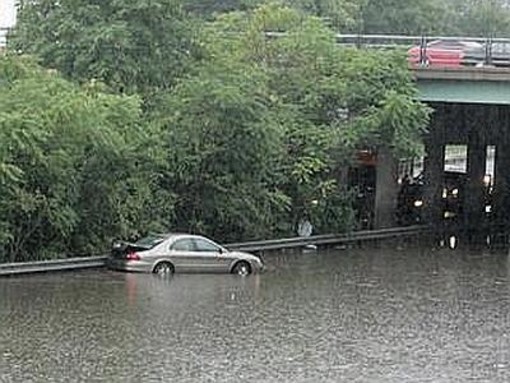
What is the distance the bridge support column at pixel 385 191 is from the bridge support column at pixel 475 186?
7.36 metres

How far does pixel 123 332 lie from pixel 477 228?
129 feet

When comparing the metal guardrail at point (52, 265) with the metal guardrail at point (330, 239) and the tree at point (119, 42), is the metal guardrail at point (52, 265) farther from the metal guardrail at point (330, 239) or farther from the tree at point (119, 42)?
the tree at point (119, 42)

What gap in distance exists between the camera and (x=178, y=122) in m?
38.5

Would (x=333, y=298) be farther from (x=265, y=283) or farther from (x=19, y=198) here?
(x=19, y=198)

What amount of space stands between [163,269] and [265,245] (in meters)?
8.90

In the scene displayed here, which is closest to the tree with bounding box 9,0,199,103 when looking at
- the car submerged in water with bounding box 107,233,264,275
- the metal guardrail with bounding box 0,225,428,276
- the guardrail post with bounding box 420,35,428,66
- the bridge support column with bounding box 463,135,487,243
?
the metal guardrail with bounding box 0,225,428,276

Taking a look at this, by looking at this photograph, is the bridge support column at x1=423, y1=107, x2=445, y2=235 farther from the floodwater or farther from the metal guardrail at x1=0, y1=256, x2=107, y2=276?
the metal guardrail at x1=0, y1=256, x2=107, y2=276

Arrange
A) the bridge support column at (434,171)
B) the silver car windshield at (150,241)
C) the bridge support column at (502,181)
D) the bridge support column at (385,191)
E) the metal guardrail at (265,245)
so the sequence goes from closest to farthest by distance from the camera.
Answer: the metal guardrail at (265,245), the silver car windshield at (150,241), the bridge support column at (385,191), the bridge support column at (434,171), the bridge support column at (502,181)

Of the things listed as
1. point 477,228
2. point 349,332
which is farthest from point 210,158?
point 477,228

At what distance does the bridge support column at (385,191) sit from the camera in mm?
51219

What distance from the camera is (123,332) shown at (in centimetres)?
2111

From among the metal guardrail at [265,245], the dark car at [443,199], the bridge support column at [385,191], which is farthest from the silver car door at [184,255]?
the dark car at [443,199]

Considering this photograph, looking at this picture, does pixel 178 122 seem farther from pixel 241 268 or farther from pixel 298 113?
pixel 241 268

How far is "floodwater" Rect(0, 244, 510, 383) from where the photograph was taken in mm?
17812
